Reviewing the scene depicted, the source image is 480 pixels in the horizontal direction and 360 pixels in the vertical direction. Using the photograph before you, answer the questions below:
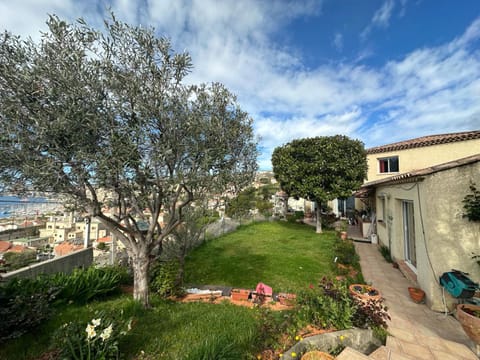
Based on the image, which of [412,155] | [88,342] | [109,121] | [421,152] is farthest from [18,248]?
[421,152]

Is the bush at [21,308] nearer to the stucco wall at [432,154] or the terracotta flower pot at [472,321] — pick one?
the terracotta flower pot at [472,321]

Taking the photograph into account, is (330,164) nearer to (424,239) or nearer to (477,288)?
(424,239)

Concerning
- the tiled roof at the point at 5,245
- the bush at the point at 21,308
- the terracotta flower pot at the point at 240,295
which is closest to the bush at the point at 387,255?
the terracotta flower pot at the point at 240,295

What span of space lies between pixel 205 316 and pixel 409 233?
9111 mm

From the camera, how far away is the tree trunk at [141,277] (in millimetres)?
5757

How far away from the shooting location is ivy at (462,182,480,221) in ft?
17.7

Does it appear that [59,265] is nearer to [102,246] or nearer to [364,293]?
[102,246]

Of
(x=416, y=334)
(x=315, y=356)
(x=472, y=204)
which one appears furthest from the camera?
(x=472, y=204)

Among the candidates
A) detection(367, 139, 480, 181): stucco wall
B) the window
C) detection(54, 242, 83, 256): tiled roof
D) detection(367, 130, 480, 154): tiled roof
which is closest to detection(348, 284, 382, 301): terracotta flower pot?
detection(54, 242, 83, 256): tiled roof

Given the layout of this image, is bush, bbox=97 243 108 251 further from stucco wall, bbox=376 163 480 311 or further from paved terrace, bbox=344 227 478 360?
stucco wall, bbox=376 163 480 311

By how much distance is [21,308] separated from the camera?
4145 mm

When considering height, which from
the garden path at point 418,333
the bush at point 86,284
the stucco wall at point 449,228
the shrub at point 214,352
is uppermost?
the stucco wall at point 449,228

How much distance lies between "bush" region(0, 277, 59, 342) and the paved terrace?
5891 millimetres

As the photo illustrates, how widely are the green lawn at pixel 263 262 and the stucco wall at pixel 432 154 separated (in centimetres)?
1191
